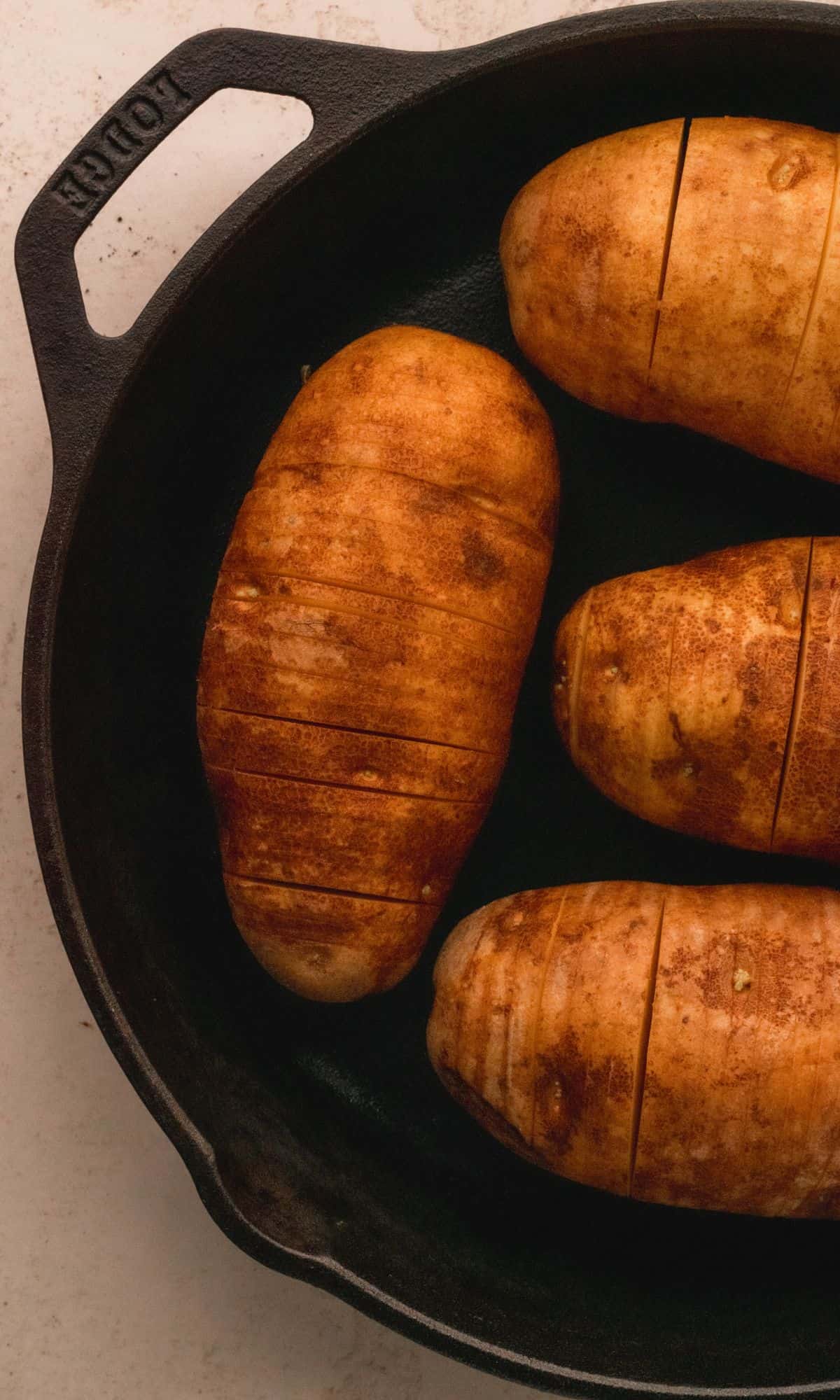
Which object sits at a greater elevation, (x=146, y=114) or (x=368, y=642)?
(x=146, y=114)

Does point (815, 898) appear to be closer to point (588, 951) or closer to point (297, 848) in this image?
point (588, 951)

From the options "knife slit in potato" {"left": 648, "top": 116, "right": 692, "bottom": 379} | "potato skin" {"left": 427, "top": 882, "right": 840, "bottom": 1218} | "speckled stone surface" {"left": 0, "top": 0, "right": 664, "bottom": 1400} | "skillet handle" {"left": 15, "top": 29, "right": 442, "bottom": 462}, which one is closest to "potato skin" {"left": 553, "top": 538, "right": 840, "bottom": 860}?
"potato skin" {"left": 427, "top": 882, "right": 840, "bottom": 1218}

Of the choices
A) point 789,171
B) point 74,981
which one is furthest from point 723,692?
point 74,981

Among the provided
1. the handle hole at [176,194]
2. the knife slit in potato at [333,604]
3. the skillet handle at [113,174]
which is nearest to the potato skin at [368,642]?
the knife slit in potato at [333,604]

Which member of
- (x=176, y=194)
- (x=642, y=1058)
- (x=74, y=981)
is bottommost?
(x=74, y=981)

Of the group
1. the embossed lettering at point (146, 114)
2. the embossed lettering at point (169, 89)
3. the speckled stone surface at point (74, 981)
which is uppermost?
the embossed lettering at point (169, 89)

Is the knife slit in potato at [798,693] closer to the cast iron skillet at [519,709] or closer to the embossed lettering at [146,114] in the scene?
the cast iron skillet at [519,709]

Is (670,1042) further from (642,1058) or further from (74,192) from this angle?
(74,192)
